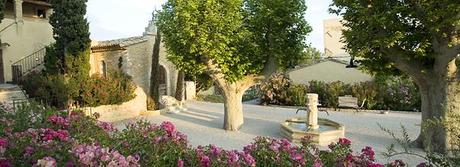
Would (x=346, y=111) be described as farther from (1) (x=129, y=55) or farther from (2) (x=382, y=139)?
(1) (x=129, y=55)

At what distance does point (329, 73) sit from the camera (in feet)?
82.3

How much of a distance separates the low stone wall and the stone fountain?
7292 millimetres

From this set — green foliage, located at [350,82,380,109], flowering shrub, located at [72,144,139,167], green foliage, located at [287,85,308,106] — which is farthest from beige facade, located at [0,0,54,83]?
flowering shrub, located at [72,144,139,167]

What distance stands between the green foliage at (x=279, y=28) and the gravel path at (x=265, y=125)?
2762mm

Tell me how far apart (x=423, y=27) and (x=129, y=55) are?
15369mm

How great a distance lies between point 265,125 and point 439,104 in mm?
6448

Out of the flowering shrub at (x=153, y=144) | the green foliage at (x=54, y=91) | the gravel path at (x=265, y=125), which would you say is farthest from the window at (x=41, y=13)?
the flowering shrub at (x=153, y=144)

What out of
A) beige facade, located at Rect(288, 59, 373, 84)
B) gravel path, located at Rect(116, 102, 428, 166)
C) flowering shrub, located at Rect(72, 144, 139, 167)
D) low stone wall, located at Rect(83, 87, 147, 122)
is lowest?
gravel path, located at Rect(116, 102, 428, 166)

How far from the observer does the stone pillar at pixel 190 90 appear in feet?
82.3

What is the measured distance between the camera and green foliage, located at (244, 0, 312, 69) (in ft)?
41.4

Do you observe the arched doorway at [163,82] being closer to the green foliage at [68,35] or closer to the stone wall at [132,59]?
the stone wall at [132,59]

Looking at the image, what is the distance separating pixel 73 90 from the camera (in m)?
15.0

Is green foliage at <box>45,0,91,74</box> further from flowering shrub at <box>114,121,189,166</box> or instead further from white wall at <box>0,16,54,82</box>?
flowering shrub at <box>114,121,189,166</box>

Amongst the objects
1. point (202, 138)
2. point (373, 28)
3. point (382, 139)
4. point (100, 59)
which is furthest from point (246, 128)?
point (100, 59)
